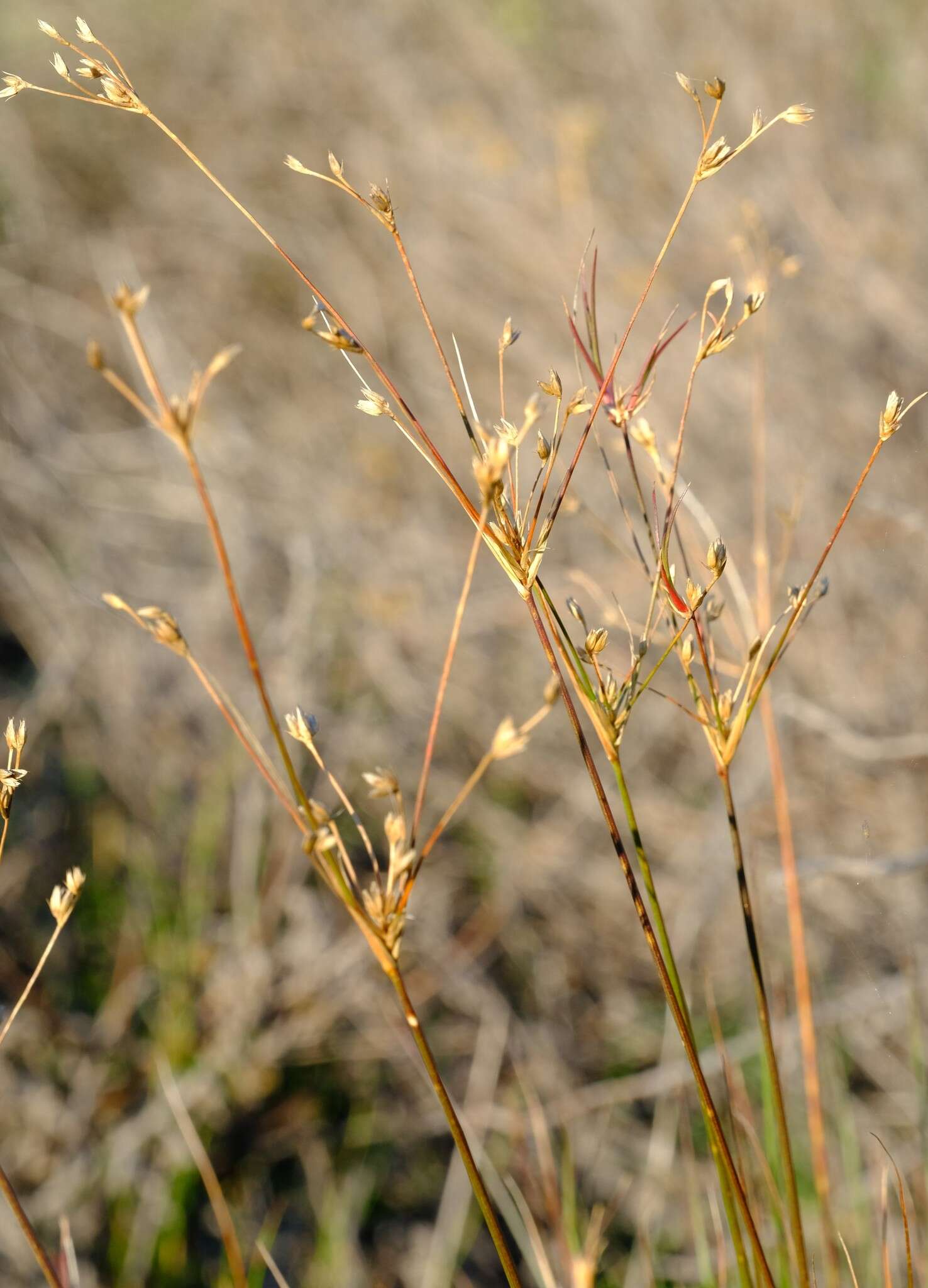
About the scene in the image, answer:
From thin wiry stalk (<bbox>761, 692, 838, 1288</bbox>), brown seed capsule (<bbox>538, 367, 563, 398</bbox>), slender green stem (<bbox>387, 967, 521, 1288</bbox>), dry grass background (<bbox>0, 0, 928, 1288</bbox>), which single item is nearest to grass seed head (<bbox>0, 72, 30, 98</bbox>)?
brown seed capsule (<bbox>538, 367, 563, 398</bbox>)

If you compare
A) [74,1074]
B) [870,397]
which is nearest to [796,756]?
[870,397]

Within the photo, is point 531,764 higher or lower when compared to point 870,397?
lower

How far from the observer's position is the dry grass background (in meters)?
1.81

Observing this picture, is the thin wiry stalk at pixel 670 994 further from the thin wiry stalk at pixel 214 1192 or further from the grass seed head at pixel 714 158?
the thin wiry stalk at pixel 214 1192

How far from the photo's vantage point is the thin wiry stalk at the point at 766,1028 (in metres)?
0.60

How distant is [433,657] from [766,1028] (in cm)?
196

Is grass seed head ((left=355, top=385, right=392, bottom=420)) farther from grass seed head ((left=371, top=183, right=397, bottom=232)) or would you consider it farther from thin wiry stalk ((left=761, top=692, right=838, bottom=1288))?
thin wiry stalk ((left=761, top=692, right=838, bottom=1288))

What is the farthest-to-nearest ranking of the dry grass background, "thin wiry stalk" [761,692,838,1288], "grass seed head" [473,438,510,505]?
the dry grass background < "thin wiry stalk" [761,692,838,1288] < "grass seed head" [473,438,510,505]

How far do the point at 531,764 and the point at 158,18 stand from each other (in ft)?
9.99

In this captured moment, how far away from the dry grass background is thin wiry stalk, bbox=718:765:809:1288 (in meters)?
0.47

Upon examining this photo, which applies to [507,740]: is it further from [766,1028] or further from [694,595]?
[766,1028]

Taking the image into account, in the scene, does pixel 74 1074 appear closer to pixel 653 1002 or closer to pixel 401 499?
pixel 653 1002

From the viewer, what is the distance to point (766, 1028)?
60 centimetres

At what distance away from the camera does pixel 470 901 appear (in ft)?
7.84
